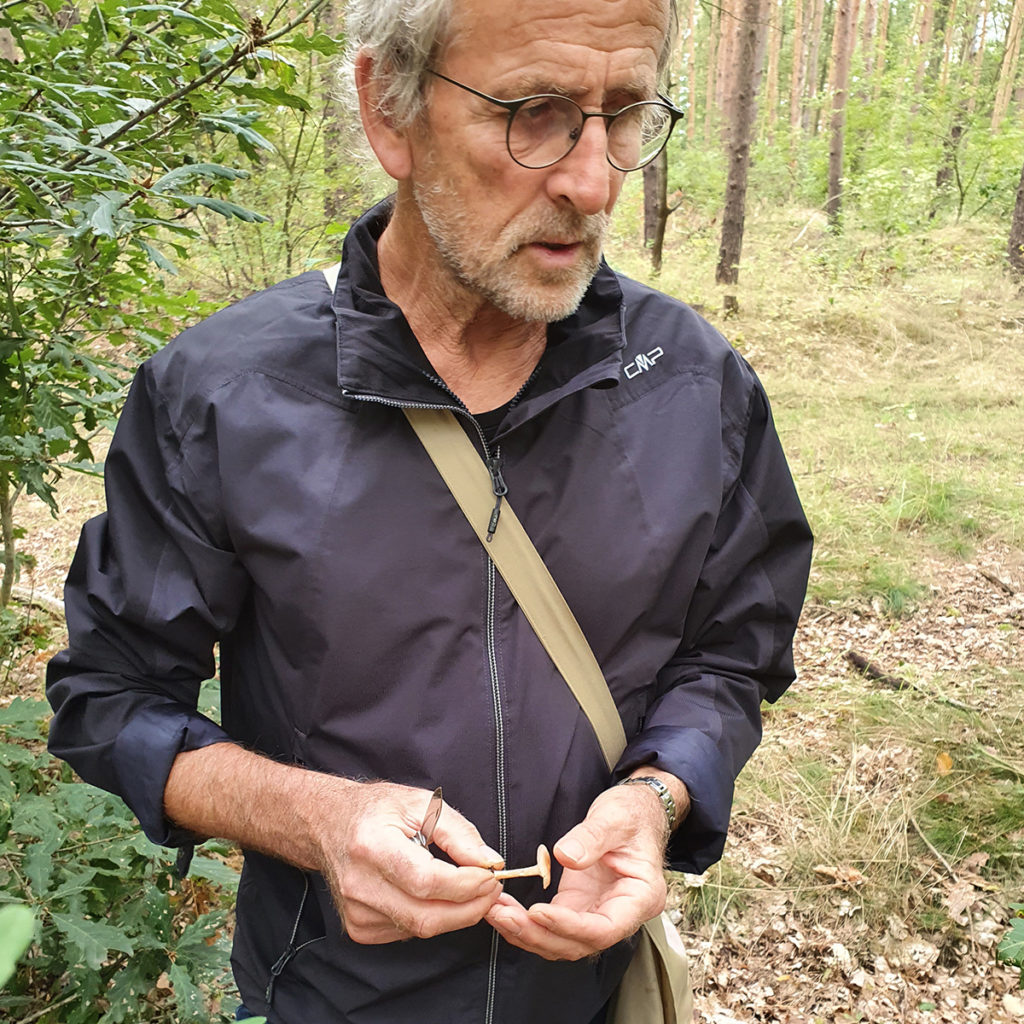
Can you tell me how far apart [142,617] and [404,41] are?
3.25 feet

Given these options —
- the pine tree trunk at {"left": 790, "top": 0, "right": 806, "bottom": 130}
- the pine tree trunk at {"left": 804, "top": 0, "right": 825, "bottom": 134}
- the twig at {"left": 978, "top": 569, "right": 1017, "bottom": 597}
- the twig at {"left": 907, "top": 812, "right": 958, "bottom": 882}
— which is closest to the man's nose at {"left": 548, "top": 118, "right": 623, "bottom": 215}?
the twig at {"left": 907, "top": 812, "right": 958, "bottom": 882}

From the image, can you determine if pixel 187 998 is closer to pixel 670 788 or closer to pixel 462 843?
pixel 462 843

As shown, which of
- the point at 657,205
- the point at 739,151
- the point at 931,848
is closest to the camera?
the point at 931,848

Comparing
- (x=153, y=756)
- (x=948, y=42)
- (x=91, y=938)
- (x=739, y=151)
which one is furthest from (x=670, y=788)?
(x=948, y=42)

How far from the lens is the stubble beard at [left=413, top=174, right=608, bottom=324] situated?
1.47 meters

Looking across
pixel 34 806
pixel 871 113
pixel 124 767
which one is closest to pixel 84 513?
pixel 34 806

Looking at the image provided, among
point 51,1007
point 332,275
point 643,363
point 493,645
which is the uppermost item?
point 332,275

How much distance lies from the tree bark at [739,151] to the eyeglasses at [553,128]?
1012cm

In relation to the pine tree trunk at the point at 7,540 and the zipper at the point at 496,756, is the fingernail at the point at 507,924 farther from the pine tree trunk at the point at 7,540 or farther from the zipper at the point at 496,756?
the pine tree trunk at the point at 7,540

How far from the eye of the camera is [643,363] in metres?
1.61

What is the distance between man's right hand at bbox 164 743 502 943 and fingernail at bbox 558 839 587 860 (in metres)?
0.10

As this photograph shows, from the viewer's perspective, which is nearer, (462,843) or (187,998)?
(462,843)

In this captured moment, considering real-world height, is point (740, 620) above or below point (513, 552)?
below

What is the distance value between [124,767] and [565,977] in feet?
2.58
